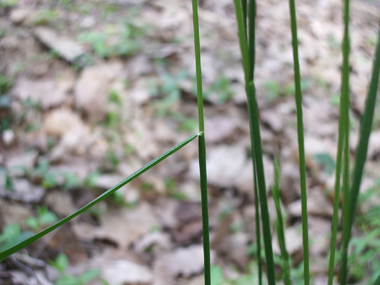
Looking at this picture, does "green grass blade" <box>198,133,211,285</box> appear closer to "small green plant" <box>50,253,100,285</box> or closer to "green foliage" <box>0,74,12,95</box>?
"small green plant" <box>50,253,100,285</box>

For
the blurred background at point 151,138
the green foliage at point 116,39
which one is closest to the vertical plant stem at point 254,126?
the blurred background at point 151,138

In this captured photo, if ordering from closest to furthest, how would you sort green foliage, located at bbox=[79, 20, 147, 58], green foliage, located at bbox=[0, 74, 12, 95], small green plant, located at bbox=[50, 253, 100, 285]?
1. small green plant, located at bbox=[50, 253, 100, 285]
2. green foliage, located at bbox=[0, 74, 12, 95]
3. green foliage, located at bbox=[79, 20, 147, 58]

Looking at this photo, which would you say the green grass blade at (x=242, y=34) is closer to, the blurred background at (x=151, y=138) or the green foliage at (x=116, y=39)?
the blurred background at (x=151, y=138)

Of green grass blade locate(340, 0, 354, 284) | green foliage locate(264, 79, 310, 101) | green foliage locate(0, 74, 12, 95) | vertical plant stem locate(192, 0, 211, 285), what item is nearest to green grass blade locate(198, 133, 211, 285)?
vertical plant stem locate(192, 0, 211, 285)

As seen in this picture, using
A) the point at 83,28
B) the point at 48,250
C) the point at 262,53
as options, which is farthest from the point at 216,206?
the point at 83,28

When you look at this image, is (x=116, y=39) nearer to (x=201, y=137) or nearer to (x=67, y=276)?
(x=67, y=276)

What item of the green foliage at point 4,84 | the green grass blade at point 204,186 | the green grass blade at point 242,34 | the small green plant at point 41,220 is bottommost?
the small green plant at point 41,220
